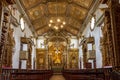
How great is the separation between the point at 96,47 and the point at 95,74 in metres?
8.41

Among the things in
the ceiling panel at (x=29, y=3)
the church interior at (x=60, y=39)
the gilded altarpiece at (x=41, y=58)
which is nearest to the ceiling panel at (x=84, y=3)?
the church interior at (x=60, y=39)

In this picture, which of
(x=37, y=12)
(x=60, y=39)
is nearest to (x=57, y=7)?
(x=37, y=12)

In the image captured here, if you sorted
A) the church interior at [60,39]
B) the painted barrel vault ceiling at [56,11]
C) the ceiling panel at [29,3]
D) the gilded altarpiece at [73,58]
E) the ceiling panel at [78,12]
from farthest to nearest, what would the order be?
1. the gilded altarpiece at [73,58]
2. the ceiling panel at [78,12]
3. the painted barrel vault ceiling at [56,11]
4. the ceiling panel at [29,3]
5. the church interior at [60,39]

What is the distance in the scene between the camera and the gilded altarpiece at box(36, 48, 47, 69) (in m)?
25.9

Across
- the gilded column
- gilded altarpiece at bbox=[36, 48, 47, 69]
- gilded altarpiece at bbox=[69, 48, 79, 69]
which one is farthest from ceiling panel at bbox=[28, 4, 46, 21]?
the gilded column

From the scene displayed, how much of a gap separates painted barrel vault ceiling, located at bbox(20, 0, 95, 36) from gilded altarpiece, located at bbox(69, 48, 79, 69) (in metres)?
3.49

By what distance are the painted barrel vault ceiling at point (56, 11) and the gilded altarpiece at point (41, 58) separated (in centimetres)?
357

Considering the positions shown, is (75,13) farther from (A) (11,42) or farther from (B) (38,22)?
(A) (11,42)

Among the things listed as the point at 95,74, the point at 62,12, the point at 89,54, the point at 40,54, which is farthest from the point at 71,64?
the point at 95,74

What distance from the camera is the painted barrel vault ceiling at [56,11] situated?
55.2ft

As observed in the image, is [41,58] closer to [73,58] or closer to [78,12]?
[73,58]

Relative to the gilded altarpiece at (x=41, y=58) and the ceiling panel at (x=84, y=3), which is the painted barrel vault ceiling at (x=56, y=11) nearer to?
the ceiling panel at (x=84, y=3)

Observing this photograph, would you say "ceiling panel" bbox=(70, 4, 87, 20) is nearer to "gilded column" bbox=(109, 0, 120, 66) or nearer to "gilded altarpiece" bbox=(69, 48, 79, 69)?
"gilded altarpiece" bbox=(69, 48, 79, 69)

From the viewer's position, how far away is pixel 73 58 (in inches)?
1032
